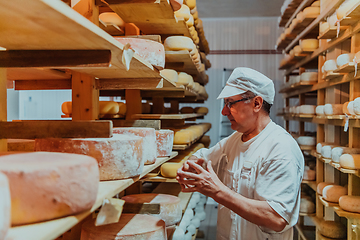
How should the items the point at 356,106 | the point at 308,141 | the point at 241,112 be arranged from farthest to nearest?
the point at 308,141, the point at 356,106, the point at 241,112

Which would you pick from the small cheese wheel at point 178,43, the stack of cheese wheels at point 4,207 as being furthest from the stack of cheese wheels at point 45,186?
the small cheese wheel at point 178,43

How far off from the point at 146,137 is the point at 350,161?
184cm

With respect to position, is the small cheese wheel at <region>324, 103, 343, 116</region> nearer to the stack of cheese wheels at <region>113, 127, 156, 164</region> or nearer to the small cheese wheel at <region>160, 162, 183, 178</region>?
the small cheese wheel at <region>160, 162, 183, 178</region>

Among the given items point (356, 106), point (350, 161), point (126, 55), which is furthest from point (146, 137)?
point (350, 161)

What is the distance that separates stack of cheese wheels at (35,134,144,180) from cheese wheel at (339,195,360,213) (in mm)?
2255

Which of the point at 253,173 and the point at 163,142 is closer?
the point at 253,173

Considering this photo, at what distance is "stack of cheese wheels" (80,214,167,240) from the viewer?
63.2 inches

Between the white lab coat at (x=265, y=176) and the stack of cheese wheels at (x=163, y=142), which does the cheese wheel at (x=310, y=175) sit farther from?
the stack of cheese wheels at (x=163, y=142)

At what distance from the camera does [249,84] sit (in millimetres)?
1822

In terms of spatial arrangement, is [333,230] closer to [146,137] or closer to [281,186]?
[281,186]

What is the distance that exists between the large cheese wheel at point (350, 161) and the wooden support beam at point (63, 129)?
2146 millimetres

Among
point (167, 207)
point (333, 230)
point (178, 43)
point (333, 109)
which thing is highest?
point (178, 43)

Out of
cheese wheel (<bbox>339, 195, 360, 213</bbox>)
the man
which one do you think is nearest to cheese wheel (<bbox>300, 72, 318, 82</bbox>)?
cheese wheel (<bbox>339, 195, 360, 213</bbox>)

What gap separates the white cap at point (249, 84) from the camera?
1.82 meters
